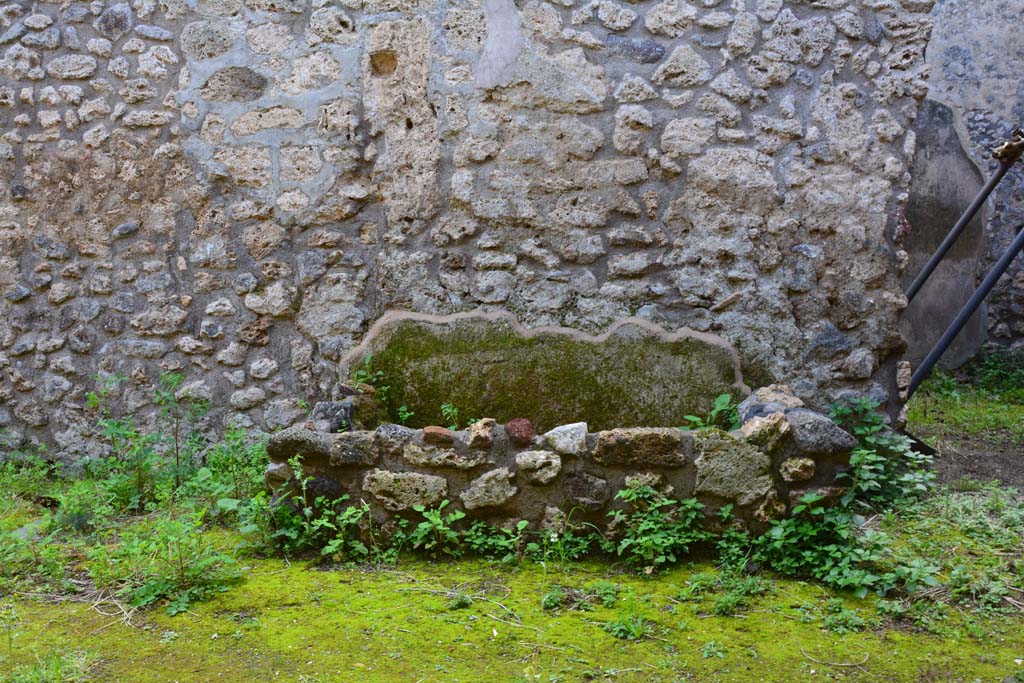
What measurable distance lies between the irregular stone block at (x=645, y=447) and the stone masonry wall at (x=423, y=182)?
0.96 m

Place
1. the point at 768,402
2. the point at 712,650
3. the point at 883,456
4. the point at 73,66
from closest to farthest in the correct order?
the point at 712,650 → the point at 768,402 → the point at 883,456 → the point at 73,66

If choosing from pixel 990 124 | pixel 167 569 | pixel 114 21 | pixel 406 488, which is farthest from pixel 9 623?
pixel 990 124

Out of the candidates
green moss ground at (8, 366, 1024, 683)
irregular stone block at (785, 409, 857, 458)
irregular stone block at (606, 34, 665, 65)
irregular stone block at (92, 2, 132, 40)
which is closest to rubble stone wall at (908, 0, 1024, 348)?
irregular stone block at (606, 34, 665, 65)

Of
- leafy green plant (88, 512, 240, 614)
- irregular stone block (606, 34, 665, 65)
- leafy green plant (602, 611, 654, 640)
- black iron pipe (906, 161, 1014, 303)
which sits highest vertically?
irregular stone block (606, 34, 665, 65)

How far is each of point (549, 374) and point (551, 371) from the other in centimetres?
2

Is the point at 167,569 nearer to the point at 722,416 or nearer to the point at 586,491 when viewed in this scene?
the point at 586,491

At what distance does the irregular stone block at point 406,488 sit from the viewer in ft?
11.2

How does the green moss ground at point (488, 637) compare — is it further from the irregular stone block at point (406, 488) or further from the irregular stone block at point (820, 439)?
the irregular stone block at point (820, 439)

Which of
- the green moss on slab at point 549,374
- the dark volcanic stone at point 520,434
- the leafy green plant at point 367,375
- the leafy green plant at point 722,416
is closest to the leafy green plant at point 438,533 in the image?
the dark volcanic stone at point 520,434

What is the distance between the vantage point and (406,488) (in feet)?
11.2

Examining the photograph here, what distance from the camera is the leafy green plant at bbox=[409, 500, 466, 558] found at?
3.37 metres

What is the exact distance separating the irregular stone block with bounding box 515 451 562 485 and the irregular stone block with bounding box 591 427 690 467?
166 millimetres

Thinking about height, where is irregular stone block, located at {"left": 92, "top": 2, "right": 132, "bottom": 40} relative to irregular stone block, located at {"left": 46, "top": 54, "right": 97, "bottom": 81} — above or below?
above

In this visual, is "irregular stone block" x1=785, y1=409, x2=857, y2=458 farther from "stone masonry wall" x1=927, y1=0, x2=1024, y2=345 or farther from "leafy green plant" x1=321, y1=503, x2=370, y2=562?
"stone masonry wall" x1=927, y1=0, x2=1024, y2=345
